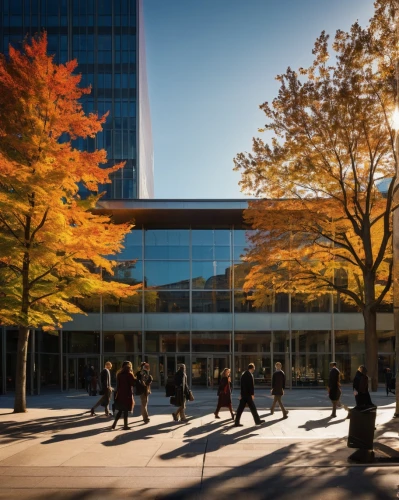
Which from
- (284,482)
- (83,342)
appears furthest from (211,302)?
(284,482)

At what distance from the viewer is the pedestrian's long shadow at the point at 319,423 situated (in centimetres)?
1559

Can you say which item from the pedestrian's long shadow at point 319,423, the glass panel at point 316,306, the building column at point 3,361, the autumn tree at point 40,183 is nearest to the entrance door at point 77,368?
the building column at point 3,361

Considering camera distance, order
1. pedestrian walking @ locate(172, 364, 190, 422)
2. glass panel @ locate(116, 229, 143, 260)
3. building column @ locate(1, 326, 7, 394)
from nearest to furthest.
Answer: pedestrian walking @ locate(172, 364, 190, 422)
building column @ locate(1, 326, 7, 394)
glass panel @ locate(116, 229, 143, 260)

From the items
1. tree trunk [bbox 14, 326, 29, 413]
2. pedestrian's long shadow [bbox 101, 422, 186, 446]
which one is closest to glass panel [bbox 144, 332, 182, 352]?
tree trunk [bbox 14, 326, 29, 413]

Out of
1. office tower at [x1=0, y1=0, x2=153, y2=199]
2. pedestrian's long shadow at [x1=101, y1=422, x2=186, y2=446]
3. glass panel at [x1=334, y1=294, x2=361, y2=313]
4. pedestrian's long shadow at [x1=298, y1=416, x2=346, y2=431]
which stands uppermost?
office tower at [x1=0, y1=0, x2=153, y2=199]

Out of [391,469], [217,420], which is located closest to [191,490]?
[391,469]

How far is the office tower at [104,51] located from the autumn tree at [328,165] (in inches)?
1501

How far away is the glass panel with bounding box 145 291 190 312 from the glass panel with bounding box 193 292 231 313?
58 cm

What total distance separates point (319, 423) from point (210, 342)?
55.9 feet

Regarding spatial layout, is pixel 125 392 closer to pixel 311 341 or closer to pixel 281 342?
pixel 281 342

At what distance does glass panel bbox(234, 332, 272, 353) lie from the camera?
33219 millimetres

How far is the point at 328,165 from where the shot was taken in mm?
18672

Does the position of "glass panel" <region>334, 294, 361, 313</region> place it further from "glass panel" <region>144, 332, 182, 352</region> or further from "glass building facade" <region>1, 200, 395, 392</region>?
"glass panel" <region>144, 332, 182, 352</region>

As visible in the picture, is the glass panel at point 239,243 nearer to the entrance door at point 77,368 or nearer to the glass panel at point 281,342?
the glass panel at point 281,342
